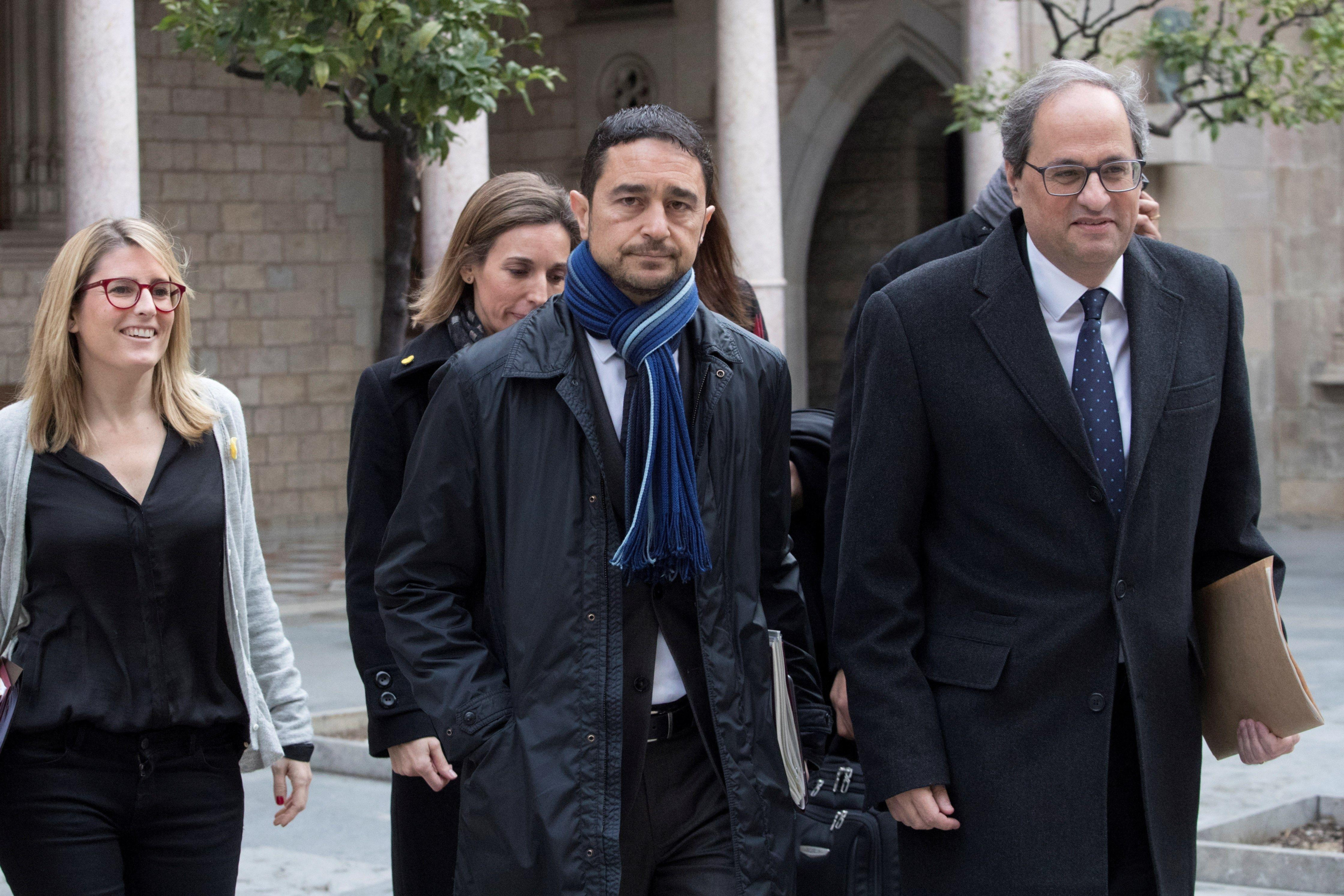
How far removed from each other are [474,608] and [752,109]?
10.8m

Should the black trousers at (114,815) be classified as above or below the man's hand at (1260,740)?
below

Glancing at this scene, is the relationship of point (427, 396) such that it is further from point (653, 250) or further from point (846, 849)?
point (846, 849)

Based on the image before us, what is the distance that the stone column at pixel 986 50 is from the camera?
1402cm

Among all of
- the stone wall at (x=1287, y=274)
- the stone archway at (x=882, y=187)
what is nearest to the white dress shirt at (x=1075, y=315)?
the stone wall at (x=1287, y=274)

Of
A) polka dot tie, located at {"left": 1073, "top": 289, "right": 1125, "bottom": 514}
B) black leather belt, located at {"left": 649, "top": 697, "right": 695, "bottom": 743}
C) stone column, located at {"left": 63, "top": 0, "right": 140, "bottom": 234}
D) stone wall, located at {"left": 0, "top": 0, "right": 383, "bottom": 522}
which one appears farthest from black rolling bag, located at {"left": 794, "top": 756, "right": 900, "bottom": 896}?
stone wall, located at {"left": 0, "top": 0, "right": 383, "bottom": 522}

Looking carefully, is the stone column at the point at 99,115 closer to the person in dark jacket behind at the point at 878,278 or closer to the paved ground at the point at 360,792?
the paved ground at the point at 360,792

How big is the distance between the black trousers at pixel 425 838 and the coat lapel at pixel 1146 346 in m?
1.45

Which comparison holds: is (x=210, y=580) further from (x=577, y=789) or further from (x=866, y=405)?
(x=866, y=405)

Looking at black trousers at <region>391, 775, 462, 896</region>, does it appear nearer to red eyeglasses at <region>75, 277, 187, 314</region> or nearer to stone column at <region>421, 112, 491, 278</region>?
red eyeglasses at <region>75, 277, 187, 314</region>

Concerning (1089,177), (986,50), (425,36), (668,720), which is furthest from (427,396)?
(986,50)

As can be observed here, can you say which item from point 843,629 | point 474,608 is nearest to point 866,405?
point 843,629

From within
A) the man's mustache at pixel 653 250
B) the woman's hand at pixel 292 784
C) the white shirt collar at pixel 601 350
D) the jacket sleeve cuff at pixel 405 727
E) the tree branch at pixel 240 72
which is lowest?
the woman's hand at pixel 292 784

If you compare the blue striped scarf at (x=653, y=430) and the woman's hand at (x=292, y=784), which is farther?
the woman's hand at (x=292, y=784)

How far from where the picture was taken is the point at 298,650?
380 inches
